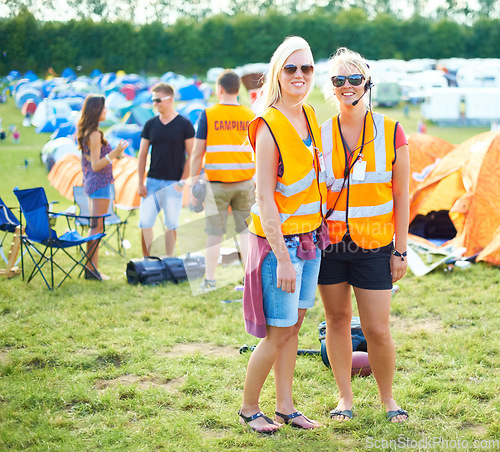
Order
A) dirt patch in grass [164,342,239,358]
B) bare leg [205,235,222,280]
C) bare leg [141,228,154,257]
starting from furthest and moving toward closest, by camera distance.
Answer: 1. bare leg [141,228,154,257]
2. bare leg [205,235,222,280]
3. dirt patch in grass [164,342,239,358]

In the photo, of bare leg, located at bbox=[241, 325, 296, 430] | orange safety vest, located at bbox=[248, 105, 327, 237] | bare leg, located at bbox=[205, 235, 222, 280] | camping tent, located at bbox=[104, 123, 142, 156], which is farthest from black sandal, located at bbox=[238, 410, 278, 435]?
camping tent, located at bbox=[104, 123, 142, 156]

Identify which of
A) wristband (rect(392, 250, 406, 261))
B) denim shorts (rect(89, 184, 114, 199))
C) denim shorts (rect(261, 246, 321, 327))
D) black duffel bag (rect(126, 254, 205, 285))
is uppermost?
denim shorts (rect(89, 184, 114, 199))

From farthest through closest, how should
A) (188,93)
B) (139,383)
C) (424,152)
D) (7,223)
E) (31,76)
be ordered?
(31,76), (188,93), (424,152), (7,223), (139,383)

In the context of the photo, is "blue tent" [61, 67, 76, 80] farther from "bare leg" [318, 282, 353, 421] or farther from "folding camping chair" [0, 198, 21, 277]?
"bare leg" [318, 282, 353, 421]

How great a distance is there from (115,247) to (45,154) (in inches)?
191

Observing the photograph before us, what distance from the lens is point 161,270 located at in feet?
18.0

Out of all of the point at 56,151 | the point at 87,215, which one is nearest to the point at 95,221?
the point at 87,215

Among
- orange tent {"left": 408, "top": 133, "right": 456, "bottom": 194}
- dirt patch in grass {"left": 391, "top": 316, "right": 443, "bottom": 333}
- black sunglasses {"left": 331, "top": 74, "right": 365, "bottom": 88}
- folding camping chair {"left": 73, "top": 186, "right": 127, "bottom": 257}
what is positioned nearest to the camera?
black sunglasses {"left": 331, "top": 74, "right": 365, "bottom": 88}

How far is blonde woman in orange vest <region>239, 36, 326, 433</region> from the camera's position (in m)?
2.49

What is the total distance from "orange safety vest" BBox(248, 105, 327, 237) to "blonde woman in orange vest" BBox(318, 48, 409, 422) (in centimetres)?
12

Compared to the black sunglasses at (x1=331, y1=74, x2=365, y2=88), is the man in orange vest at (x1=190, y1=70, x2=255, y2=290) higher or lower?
lower

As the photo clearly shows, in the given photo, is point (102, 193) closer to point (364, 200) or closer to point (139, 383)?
point (139, 383)

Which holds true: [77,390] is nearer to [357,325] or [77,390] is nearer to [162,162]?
[357,325]

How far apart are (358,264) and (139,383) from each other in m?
1.57
